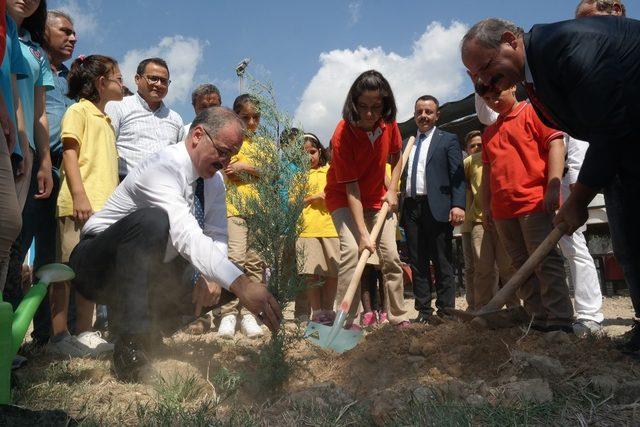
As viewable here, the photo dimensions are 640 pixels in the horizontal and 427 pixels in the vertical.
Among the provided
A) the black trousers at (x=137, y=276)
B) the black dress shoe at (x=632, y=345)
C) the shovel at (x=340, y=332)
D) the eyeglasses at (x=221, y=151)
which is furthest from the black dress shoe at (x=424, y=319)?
the eyeglasses at (x=221, y=151)

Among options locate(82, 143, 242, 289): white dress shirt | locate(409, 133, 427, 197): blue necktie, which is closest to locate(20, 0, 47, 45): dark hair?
locate(82, 143, 242, 289): white dress shirt

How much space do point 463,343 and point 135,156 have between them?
10.3ft

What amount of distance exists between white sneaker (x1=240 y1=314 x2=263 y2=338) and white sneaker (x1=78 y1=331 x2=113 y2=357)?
116 cm

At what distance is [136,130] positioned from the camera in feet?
15.9

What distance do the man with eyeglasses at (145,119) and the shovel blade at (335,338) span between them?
6.60ft

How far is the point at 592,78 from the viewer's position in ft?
8.79

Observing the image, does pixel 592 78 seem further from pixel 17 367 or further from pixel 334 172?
pixel 17 367

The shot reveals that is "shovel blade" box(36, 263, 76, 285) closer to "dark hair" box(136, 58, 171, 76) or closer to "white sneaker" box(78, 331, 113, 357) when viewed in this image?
"white sneaker" box(78, 331, 113, 357)

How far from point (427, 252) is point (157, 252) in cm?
302

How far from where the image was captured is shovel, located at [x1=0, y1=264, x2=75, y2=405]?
6.77 ft

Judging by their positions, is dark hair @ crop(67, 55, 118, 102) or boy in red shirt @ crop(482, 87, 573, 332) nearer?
boy in red shirt @ crop(482, 87, 573, 332)

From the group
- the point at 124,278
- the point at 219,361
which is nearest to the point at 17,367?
the point at 124,278

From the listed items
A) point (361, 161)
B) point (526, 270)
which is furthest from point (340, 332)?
point (361, 161)

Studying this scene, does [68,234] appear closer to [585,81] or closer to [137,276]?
[137,276]
